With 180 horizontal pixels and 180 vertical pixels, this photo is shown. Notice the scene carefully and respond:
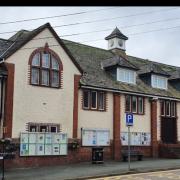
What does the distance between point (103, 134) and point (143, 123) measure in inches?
191

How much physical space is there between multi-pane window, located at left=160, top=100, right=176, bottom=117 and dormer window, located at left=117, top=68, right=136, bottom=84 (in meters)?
3.46

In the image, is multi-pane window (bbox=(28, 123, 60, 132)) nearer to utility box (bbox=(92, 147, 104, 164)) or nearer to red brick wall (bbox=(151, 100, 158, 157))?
utility box (bbox=(92, 147, 104, 164))

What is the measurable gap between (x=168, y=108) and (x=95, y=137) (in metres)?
9.49

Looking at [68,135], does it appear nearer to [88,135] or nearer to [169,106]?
[88,135]

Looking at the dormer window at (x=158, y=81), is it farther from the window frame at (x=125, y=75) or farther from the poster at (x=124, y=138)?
the poster at (x=124, y=138)

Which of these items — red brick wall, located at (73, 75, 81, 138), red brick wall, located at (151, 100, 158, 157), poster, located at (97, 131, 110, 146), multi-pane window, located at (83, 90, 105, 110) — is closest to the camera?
red brick wall, located at (73, 75, 81, 138)

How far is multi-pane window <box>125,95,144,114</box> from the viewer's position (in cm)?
2995

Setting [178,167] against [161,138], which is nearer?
[178,167]

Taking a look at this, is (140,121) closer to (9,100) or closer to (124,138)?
(124,138)

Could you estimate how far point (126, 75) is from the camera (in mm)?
31359

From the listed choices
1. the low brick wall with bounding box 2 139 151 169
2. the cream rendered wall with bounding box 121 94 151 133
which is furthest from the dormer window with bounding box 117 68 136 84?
the low brick wall with bounding box 2 139 151 169

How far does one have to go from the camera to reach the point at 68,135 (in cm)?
2489
